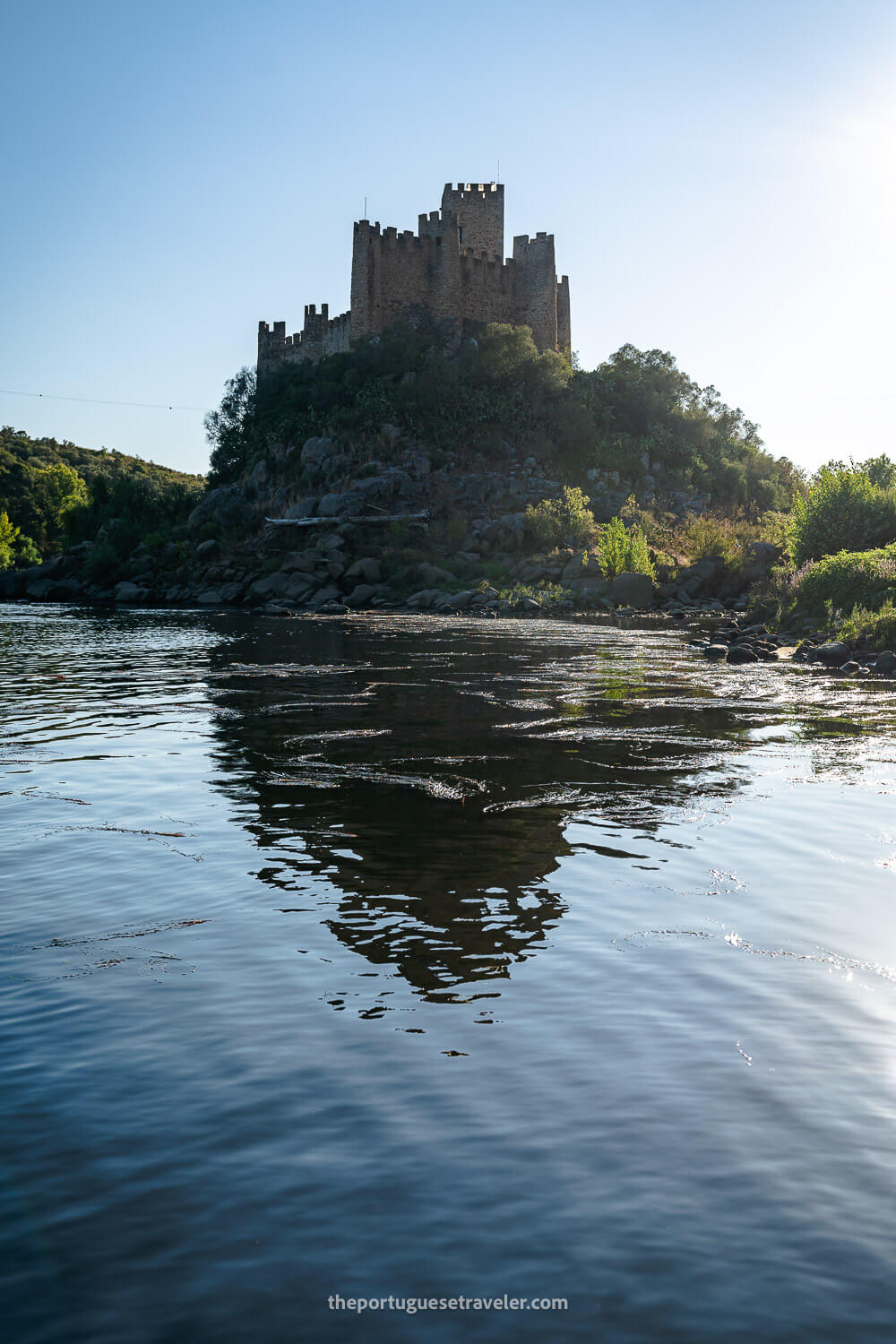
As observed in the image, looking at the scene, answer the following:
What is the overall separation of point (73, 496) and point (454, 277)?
1983 inches

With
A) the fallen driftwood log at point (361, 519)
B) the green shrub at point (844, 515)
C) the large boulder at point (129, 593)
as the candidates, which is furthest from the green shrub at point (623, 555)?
the large boulder at point (129, 593)

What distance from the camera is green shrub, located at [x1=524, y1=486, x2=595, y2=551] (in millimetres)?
60406

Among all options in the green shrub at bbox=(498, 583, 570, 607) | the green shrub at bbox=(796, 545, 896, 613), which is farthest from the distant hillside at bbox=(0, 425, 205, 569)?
the green shrub at bbox=(796, 545, 896, 613)

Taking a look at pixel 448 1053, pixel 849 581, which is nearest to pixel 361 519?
pixel 849 581

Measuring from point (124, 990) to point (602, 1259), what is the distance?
3.13 metres

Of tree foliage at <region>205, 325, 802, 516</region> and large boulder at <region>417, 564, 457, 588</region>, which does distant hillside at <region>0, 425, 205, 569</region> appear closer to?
tree foliage at <region>205, 325, 802, 516</region>

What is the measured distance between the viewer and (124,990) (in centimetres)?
560

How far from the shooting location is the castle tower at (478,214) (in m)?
82.6

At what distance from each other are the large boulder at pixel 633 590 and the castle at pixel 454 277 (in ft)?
133

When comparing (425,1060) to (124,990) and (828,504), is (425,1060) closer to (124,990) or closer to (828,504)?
(124,990)

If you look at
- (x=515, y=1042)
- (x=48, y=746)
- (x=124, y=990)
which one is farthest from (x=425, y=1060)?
(x=48, y=746)

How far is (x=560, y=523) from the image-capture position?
6106cm

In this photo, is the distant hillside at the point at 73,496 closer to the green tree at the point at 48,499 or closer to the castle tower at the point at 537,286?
the green tree at the point at 48,499

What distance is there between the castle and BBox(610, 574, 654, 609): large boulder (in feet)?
133
